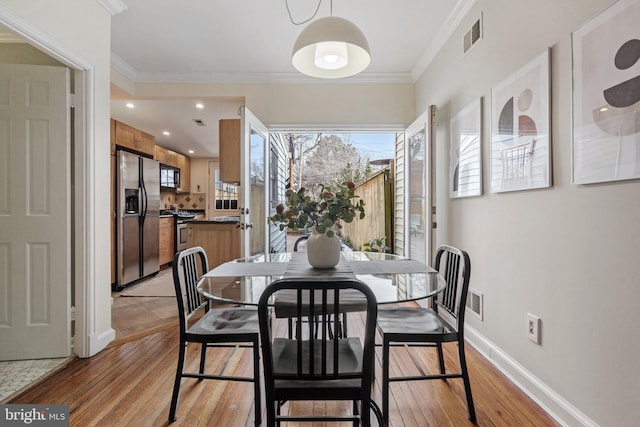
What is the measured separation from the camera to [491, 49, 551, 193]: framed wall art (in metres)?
1.69

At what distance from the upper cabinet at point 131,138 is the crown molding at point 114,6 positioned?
1882 millimetres

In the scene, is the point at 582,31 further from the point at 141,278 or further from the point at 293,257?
the point at 141,278

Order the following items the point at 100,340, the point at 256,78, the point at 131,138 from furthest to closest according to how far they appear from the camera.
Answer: the point at 131,138, the point at 256,78, the point at 100,340

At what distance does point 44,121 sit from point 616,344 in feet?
11.2

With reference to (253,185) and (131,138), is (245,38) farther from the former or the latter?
(131,138)

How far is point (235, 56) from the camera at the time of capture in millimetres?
3332

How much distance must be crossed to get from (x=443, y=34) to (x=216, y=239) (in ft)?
10.4

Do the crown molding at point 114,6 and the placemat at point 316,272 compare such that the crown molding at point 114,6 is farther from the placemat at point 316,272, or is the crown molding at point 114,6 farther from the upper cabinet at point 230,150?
the placemat at point 316,272

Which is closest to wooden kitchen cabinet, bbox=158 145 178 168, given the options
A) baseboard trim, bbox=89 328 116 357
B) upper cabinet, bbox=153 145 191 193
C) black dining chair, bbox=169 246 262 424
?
upper cabinet, bbox=153 145 191 193

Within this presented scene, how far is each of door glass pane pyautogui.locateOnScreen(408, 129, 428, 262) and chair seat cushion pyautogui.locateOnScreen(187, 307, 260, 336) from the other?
179 centimetres

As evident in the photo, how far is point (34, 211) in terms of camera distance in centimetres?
224

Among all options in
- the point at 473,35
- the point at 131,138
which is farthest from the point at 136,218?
the point at 473,35

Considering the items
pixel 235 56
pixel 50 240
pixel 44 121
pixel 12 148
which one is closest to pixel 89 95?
pixel 44 121

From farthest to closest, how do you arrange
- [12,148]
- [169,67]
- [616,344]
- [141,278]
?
[141,278]
[169,67]
[12,148]
[616,344]
